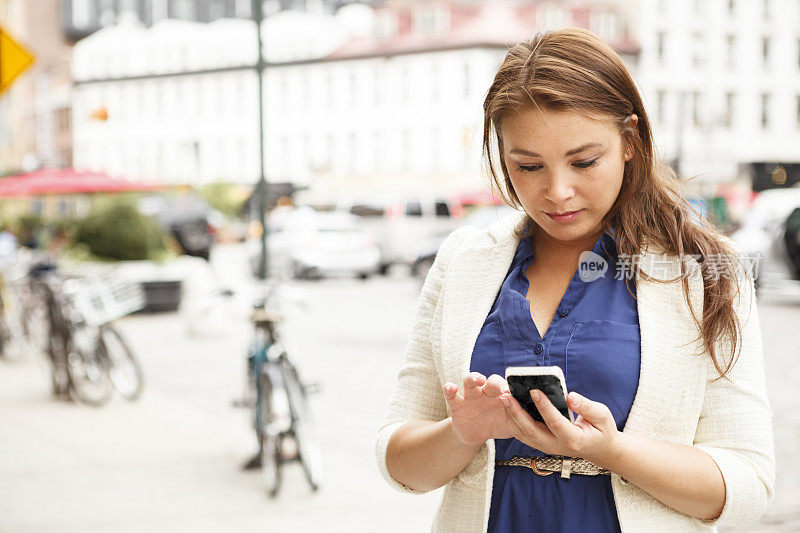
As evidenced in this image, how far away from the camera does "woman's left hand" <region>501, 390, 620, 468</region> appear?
4.20ft

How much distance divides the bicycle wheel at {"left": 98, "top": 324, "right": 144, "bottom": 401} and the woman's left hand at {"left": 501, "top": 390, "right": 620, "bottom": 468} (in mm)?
6919

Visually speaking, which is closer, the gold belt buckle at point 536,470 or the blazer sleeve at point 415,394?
the gold belt buckle at point 536,470

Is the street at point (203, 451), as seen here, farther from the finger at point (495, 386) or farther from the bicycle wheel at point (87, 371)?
the finger at point (495, 386)

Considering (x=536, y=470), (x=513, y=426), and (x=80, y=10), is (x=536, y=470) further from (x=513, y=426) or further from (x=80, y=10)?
(x=80, y=10)

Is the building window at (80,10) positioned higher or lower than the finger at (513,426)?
higher

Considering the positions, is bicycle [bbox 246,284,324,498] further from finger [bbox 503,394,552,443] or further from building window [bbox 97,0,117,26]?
building window [bbox 97,0,117,26]

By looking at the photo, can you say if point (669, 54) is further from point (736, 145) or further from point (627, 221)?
point (627, 221)

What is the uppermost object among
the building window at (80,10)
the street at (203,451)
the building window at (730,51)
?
the building window at (80,10)

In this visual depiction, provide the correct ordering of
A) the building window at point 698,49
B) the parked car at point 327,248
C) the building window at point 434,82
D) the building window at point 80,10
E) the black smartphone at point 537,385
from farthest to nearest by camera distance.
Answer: the building window at point 434,82 → the building window at point 80,10 → the parked car at point 327,248 → the building window at point 698,49 → the black smartphone at point 537,385

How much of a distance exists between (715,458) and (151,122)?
5876 centimetres

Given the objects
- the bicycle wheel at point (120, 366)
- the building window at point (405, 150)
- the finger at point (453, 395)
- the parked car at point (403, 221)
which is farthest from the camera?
the building window at point (405, 150)

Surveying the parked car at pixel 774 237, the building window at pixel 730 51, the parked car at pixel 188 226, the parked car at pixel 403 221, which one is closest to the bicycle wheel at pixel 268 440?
the parked car at pixel 774 237

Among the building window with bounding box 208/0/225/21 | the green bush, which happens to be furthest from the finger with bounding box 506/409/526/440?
the building window with bounding box 208/0/225/21

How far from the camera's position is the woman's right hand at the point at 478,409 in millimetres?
1327
